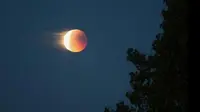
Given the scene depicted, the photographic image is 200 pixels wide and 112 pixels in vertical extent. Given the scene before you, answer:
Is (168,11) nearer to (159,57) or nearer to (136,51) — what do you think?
(159,57)

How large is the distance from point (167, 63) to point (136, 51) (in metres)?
4.36

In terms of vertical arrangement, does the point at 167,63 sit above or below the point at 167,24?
below

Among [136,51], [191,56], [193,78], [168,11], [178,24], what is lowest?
[193,78]

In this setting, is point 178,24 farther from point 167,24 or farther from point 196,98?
point 196,98

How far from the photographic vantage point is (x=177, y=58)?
9914 millimetres

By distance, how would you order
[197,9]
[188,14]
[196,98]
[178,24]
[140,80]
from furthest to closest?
[140,80]
[178,24]
[188,14]
[197,9]
[196,98]

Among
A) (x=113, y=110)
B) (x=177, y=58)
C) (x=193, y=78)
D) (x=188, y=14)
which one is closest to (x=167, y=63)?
(x=177, y=58)

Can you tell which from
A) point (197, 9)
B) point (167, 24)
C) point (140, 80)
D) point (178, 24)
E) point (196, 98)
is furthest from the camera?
point (140, 80)

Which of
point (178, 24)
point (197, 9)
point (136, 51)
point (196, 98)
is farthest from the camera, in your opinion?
point (136, 51)

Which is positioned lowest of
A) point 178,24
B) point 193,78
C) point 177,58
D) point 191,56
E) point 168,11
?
point 193,78

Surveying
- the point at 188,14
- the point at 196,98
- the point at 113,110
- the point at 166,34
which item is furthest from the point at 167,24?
the point at 113,110

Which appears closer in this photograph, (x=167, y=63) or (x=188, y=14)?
(x=188, y=14)

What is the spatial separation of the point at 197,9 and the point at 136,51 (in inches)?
301

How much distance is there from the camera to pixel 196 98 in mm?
6410
